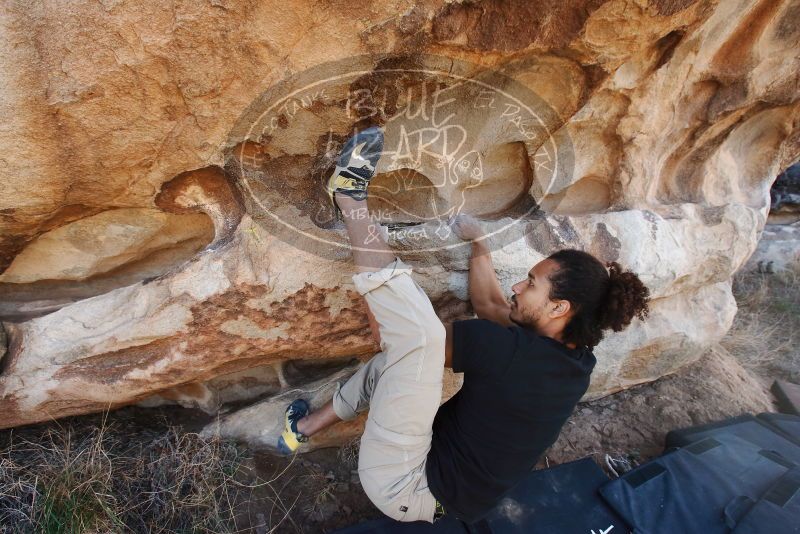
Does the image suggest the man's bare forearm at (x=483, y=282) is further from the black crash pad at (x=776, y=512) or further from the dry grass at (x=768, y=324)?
the dry grass at (x=768, y=324)

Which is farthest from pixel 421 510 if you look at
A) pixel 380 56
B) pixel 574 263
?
pixel 380 56

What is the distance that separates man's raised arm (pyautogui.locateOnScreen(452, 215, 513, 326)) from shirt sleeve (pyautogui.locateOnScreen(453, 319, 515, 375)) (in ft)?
1.06

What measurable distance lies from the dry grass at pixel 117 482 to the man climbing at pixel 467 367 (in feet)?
2.08

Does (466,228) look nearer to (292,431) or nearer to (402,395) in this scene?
(402,395)

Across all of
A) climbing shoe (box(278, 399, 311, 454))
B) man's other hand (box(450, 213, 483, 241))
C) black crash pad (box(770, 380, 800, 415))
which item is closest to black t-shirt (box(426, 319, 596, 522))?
man's other hand (box(450, 213, 483, 241))

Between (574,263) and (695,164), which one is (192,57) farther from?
(695,164)

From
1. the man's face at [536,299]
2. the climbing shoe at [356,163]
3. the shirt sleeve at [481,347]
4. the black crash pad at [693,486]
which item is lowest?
the black crash pad at [693,486]

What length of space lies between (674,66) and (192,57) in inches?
66.2

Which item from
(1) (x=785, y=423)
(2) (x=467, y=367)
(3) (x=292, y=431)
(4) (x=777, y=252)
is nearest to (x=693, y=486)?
(1) (x=785, y=423)

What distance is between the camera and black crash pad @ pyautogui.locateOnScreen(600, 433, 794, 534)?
1837 mm

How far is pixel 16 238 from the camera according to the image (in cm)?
144

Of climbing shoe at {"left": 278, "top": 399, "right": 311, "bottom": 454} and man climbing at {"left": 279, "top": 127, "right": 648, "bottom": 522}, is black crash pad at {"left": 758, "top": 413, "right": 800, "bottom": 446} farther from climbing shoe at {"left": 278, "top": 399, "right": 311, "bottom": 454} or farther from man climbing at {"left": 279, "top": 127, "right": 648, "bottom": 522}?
climbing shoe at {"left": 278, "top": 399, "right": 311, "bottom": 454}

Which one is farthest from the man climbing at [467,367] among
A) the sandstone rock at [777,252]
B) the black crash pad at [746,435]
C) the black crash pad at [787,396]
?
the sandstone rock at [777,252]

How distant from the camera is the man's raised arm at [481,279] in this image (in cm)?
171
